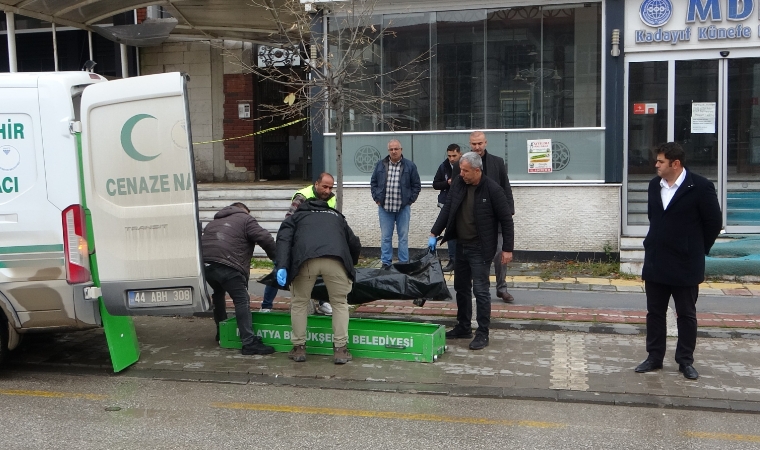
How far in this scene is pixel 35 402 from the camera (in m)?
6.31

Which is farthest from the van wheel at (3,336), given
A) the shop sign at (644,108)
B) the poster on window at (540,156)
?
the shop sign at (644,108)

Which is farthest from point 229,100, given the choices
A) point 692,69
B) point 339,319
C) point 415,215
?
point 339,319

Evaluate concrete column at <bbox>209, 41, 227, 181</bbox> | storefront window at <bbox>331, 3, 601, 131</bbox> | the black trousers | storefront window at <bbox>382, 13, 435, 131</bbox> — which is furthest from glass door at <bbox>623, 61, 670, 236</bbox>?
concrete column at <bbox>209, 41, 227, 181</bbox>

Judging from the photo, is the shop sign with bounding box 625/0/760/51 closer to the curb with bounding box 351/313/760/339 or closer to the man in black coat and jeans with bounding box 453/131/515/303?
the man in black coat and jeans with bounding box 453/131/515/303

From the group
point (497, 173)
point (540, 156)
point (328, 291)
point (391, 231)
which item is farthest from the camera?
point (540, 156)

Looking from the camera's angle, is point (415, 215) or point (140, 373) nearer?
point (140, 373)

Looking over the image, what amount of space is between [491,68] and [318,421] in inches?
300

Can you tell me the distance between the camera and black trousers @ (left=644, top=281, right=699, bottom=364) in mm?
6660

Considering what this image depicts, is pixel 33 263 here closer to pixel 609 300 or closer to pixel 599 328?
pixel 599 328

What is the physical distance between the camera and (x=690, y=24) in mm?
11172

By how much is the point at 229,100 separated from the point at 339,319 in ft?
30.9

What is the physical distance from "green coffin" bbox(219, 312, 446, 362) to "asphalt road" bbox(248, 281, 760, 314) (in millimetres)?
2442

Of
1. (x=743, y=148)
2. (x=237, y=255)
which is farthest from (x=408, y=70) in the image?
(x=237, y=255)

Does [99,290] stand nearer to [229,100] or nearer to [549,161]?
[549,161]
